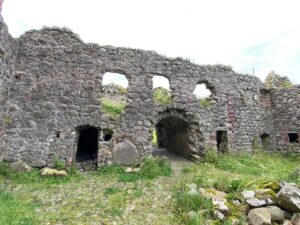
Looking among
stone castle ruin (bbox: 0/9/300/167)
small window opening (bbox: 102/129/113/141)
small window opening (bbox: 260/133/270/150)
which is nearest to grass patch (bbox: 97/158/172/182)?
stone castle ruin (bbox: 0/9/300/167)

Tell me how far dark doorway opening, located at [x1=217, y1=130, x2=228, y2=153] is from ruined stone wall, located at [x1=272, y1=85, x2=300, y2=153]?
3661 millimetres

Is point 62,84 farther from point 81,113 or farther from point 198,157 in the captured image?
point 198,157

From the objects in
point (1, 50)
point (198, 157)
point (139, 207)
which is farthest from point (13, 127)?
point (198, 157)

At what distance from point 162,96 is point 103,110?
2.96 m

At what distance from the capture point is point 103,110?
32.4ft

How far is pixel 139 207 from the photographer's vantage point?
237 inches

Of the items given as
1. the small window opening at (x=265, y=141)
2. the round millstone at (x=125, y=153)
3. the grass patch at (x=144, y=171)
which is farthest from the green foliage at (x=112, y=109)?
the small window opening at (x=265, y=141)

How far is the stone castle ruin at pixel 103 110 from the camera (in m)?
8.87

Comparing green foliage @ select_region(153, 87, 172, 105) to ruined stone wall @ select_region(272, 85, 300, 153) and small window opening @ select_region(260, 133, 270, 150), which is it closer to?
small window opening @ select_region(260, 133, 270, 150)

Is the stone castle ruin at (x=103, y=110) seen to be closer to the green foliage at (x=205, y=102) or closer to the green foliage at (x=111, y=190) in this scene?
the green foliage at (x=205, y=102)

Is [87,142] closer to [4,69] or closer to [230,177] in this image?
[4,69]

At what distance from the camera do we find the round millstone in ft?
31.2

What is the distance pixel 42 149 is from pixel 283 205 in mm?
7853

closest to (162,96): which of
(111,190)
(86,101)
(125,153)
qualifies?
(125,153)
